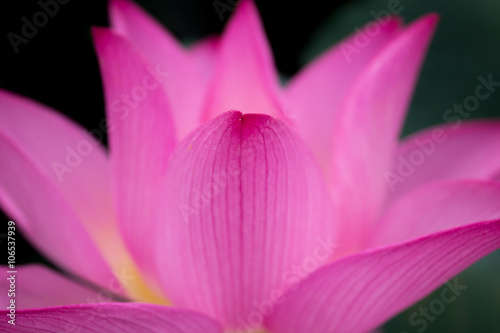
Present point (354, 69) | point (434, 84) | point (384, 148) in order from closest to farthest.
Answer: point (384, 148) < point (354, 69) < point (434, 84)

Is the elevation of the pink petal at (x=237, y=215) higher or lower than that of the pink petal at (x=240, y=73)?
lower

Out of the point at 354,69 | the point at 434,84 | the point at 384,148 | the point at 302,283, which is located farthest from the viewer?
the point at 434,84

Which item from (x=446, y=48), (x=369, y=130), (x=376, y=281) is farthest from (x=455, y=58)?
(x=376, y=281)

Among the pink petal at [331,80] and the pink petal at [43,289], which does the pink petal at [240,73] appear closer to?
the pink petal at [331,80]

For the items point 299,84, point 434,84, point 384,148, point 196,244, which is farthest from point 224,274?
point 434,84

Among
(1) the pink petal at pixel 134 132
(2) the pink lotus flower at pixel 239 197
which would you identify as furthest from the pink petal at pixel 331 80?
(1) the pink petal at pixel 134 132

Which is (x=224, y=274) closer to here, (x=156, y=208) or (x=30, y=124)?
(x=156, y=208)
